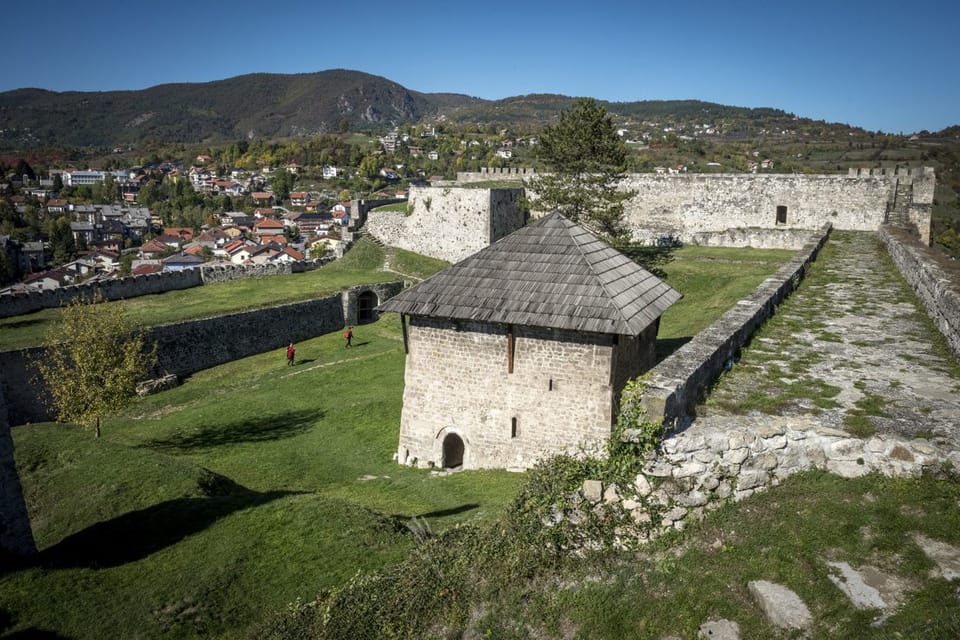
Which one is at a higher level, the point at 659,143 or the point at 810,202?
the point at 659,143

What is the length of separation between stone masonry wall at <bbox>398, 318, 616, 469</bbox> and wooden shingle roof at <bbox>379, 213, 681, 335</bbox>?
41 centimetres

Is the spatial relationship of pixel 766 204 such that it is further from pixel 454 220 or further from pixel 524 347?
pixel 524 347

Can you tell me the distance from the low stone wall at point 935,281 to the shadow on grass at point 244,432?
13.8 metres

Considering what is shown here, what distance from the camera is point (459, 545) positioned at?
24.5 ft

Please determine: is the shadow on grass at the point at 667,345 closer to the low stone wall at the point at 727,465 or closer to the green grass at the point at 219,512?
the green grass at the point at 219,512

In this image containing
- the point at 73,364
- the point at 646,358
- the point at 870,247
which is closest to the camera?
the point at 646,358

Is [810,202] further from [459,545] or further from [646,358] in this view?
[459,545]

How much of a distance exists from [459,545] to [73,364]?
19.2 m

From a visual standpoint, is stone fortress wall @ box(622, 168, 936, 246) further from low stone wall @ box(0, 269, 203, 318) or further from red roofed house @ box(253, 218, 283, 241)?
red roofed house @ box(253, 218, 283, 241)

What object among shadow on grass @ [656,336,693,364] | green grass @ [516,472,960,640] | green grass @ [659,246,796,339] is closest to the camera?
green grass @ [516,472,960,640]

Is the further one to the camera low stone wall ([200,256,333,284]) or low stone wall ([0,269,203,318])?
low stone wall ([200,256,333,284])

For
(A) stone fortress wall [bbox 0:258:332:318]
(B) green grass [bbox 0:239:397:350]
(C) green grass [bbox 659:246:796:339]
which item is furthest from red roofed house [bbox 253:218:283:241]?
(C) green grass [bbox 659:246:796:339]

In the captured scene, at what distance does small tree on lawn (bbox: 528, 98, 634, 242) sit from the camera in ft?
84.8

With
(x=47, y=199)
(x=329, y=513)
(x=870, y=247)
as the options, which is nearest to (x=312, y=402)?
(x=329, y=513)
